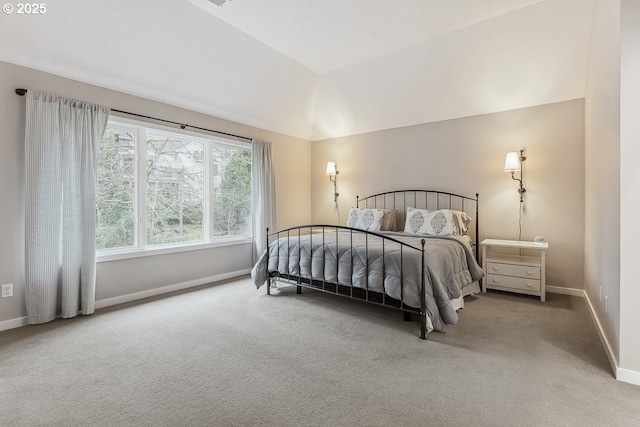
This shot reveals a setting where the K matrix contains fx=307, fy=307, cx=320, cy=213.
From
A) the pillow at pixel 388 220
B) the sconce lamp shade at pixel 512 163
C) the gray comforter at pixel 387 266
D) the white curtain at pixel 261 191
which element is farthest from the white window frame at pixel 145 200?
the sconce lamp shade at pixel 512 163

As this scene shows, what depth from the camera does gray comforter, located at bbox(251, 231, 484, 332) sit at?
2.62 m

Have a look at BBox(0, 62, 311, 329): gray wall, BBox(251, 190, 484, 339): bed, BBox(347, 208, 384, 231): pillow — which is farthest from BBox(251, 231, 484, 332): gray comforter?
BBox(0, 62, 311, 329): gray wall

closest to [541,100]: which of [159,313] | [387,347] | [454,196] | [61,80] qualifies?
[454,196]

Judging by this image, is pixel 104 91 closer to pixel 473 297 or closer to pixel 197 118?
pixel 197 118

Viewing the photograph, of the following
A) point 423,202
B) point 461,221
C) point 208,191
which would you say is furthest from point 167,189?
point 461,221

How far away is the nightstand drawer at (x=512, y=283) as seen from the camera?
3565 millimetres

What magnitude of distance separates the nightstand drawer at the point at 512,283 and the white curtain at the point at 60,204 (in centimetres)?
450

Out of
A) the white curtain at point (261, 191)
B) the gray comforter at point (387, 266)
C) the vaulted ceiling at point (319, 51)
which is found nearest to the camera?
the gray comforter at point (387, 266)

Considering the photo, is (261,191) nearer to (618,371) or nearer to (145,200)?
(145,200)

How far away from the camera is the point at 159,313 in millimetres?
3176

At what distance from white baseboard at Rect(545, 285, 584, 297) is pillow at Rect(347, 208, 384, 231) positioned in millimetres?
2294

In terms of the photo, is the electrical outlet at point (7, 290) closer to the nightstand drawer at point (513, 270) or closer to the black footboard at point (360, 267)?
the black footboard at point (360, 267)

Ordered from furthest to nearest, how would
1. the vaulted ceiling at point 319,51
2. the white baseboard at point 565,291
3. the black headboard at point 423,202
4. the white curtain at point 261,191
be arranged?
the white curtain at point 261,191
the black headboard at point 423,202
the white baseboard at point 565,291
the vaulted ceiling at point 319,51

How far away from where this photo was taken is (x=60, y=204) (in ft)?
9.78
